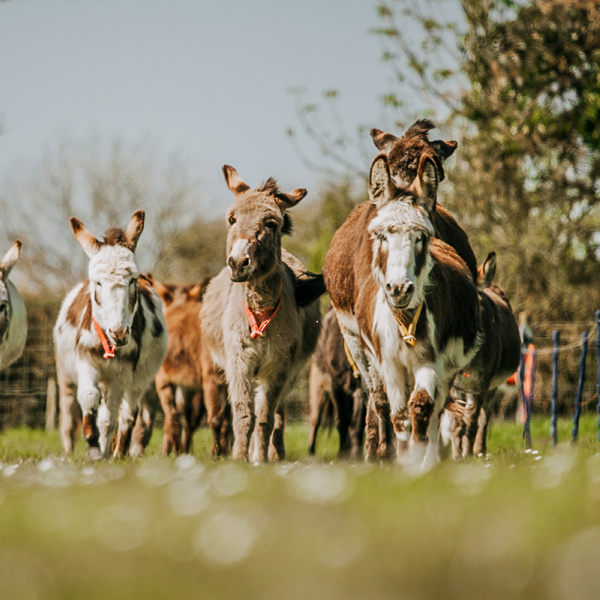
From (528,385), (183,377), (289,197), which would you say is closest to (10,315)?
(183,377)

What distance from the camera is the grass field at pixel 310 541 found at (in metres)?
2.05

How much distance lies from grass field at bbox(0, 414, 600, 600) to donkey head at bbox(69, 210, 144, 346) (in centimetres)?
366

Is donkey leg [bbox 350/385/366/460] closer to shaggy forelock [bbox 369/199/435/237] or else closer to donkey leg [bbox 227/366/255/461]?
donkey leg [bbox 227/366/255/461]

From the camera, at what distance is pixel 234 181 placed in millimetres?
8484

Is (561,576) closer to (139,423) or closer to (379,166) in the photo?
(379,166)

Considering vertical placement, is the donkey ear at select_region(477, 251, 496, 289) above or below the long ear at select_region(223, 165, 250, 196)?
below

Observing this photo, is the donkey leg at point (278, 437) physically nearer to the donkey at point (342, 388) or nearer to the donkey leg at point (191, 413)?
the donkey at point (342, 388)

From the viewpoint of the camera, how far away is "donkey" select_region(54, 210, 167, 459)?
24.4 feet

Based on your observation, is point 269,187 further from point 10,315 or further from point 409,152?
point 10,315

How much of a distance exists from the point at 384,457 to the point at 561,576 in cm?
535

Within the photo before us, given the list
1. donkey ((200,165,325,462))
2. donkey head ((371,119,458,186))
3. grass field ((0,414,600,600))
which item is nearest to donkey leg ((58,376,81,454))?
donkey ((200,165,325,462))

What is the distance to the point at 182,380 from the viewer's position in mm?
11359

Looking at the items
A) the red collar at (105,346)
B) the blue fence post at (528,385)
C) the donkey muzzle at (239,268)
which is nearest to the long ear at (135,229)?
the red collar at (105,346)

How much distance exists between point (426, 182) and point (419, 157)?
1143 mm
